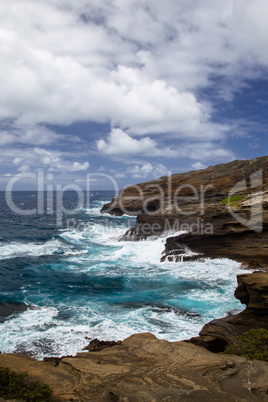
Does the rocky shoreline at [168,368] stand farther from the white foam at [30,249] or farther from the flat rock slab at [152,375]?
the white foam at [30,249]

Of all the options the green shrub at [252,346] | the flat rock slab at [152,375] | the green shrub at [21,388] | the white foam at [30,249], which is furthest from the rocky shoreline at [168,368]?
the white foam at [30,249]

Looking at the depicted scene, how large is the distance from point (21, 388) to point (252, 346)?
894 cm

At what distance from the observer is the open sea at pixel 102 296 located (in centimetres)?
1642

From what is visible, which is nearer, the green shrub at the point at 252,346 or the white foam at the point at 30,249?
the green shrub at the point at 252,346

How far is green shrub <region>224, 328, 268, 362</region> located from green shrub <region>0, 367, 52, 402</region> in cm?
749

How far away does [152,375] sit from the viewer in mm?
9055

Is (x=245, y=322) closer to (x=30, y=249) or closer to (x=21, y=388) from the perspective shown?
(x=21, y=388)

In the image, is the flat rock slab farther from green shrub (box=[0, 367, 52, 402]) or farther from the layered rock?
the layered rock

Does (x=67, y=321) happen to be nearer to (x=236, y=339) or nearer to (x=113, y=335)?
(x=113, y=335)

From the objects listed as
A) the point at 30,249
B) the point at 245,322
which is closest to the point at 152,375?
the point at 245,322

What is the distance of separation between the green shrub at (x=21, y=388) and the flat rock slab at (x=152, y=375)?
52cm

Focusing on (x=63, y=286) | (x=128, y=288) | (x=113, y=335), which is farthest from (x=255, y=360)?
(x=63, y=286)

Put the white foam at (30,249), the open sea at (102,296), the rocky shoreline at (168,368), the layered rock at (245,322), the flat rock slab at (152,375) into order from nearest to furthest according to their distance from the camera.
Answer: the flat rock slab at (152,375)
the rocky shoreline at (168,368)
the layered rock at (245,322)
the open sea at (102,296)
the white foam at (30,249)

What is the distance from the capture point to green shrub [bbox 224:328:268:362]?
35.1 feet
